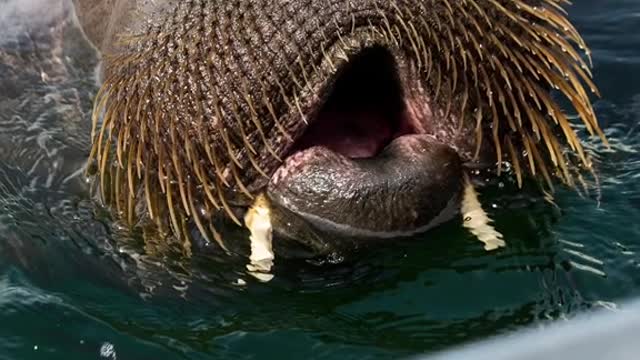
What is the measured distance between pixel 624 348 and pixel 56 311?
10.4 ft

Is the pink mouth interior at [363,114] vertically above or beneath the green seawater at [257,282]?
above

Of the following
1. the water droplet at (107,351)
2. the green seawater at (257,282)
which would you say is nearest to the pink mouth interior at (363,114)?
the green seawater at (257,282)

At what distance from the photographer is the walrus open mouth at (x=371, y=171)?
358 cm

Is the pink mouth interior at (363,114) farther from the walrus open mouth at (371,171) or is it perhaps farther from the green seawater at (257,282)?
the green seawater at (257,282)

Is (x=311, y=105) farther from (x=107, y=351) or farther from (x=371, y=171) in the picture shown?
(x=107, y=351)

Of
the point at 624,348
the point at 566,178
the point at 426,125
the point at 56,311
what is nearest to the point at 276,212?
the point at 426,125

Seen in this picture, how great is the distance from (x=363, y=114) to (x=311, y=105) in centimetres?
46

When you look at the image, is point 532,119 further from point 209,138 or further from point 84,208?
point 84,208

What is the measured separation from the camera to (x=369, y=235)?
12.2 ft

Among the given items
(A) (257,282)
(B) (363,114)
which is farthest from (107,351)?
(B) (363,114)

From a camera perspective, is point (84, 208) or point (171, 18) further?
point (84, 208)

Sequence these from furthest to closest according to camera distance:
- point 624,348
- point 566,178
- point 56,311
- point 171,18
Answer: point 566,178 < point 56,311 < point 171,18 < point 624,348

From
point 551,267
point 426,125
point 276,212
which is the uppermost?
point 426,125

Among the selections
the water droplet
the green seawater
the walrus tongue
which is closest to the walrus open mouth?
the walrus tongue
